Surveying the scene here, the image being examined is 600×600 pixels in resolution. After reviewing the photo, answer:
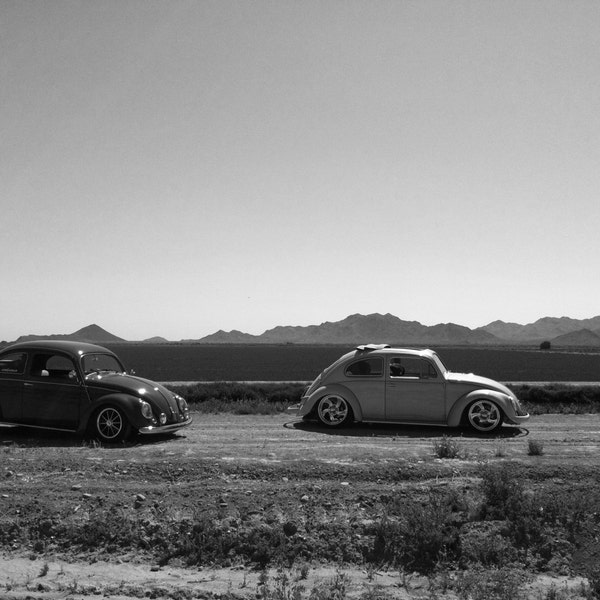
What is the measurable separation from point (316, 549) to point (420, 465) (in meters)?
2.59

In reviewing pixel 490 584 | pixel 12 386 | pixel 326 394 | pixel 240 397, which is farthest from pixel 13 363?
pixel 490 584

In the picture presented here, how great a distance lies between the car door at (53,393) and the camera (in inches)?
478

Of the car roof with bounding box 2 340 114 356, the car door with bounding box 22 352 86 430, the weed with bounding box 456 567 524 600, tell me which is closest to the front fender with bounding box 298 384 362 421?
the car roof with bounding box 2 340 114 356

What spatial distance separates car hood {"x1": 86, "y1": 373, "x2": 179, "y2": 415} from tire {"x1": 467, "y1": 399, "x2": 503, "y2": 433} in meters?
5.75

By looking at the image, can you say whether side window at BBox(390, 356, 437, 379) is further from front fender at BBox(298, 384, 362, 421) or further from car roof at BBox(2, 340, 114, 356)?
car roof at BBox(2, 340, 114, 356)

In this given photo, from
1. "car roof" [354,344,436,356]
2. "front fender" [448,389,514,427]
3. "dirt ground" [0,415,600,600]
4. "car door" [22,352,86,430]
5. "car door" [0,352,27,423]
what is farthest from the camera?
"car roof" [354,344,436,356]

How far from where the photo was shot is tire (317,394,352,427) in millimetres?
13977

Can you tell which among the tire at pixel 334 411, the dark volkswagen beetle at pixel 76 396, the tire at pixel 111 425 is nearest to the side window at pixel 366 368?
the tire at pixel 334 411

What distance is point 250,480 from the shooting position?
9062 millimetres

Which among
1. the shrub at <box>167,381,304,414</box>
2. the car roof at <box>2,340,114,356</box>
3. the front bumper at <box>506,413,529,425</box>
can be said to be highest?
the car roof at <box>2,340,114,356</box>

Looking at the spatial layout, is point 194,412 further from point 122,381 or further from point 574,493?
point 574,493

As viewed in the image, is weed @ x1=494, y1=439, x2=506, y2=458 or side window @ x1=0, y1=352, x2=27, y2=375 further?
side window @ x1=0, y1=352, x2=27, y2=375

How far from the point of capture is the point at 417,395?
13594 millimetres

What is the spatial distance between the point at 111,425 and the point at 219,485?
3.83m
